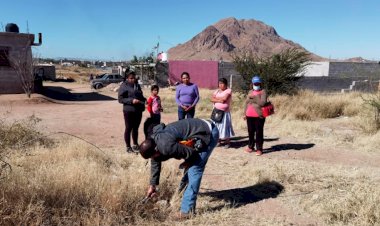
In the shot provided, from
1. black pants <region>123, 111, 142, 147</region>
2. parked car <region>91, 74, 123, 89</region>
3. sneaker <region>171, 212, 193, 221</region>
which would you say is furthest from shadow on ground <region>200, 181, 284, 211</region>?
parked car <region>91, 74, 123, 89</region>

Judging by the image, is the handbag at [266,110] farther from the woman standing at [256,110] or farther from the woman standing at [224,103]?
the woman standing at [224,103]

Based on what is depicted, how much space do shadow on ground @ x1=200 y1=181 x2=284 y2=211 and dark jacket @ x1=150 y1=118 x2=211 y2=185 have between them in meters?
1.09

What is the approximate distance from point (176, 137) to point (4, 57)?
1927cm

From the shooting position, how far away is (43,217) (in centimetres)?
412

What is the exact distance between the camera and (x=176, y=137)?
4.41 metres

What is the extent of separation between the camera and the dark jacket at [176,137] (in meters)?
4.23

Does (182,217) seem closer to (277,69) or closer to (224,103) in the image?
(224,103)

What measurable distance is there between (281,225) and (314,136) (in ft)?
19.9

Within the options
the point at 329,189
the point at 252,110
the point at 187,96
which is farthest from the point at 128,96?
the point at 329,189

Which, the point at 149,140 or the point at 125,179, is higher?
the point at 149,140

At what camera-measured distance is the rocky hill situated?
137 m

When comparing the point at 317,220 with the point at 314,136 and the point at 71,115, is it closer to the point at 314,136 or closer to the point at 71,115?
the point at 314,136

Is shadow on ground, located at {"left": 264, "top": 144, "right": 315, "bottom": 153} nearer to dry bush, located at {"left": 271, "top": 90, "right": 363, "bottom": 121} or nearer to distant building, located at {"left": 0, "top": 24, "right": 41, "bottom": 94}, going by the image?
dry bush, located at {"left": 271, "top": 90, "right": 363, "bottom": 121}

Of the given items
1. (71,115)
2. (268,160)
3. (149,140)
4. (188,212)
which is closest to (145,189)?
(188,212)
